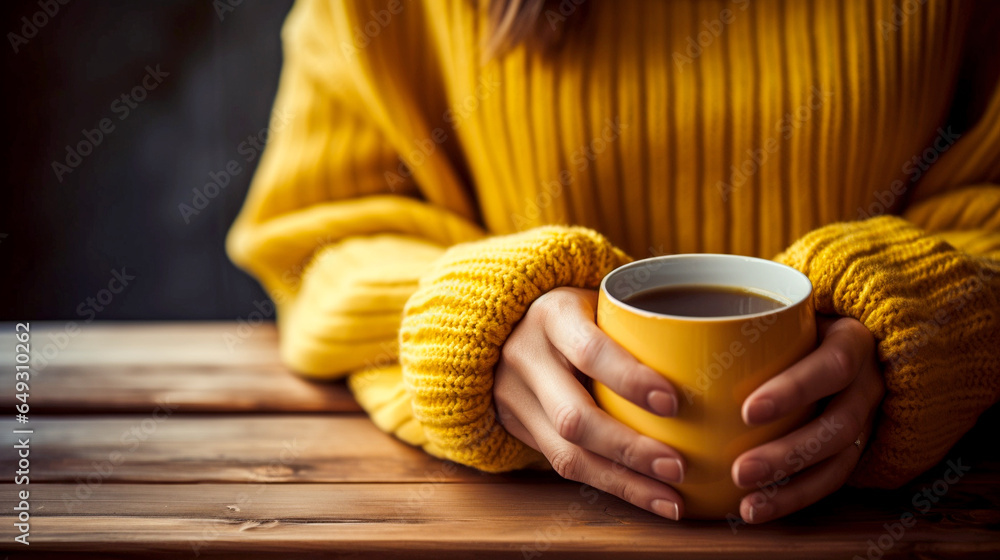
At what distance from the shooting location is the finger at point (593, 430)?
0.39 meters

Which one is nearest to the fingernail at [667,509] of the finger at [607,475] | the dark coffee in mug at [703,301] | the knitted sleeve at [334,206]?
the finger at [607,475]

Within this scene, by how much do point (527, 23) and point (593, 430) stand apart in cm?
39

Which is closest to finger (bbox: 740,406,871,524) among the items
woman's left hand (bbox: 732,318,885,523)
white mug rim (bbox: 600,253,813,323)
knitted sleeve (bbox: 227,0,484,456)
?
woman's left hand (bbox: 732,318,885,523)

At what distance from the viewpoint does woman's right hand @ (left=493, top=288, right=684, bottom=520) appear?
390 mm

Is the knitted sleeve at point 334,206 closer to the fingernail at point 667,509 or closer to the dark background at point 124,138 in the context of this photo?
the fingernail at point 667,509

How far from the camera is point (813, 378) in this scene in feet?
1.26

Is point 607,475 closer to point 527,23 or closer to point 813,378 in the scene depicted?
point 813,378

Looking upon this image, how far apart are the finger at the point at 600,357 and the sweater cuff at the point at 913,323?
15 centimetres

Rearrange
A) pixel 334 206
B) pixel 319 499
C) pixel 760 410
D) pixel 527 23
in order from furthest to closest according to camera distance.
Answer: pixel 334 206, pixel 527 23, pixel 319 499, pixel 760 410

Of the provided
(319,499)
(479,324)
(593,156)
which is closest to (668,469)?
(479,324)

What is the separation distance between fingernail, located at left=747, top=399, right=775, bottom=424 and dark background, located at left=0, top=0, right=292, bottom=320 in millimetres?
1058

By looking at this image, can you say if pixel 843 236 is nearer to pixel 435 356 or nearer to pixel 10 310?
pixel 435 356

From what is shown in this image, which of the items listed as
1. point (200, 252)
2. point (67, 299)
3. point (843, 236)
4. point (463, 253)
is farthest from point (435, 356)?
point (67, 299)

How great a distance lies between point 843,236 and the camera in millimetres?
482
